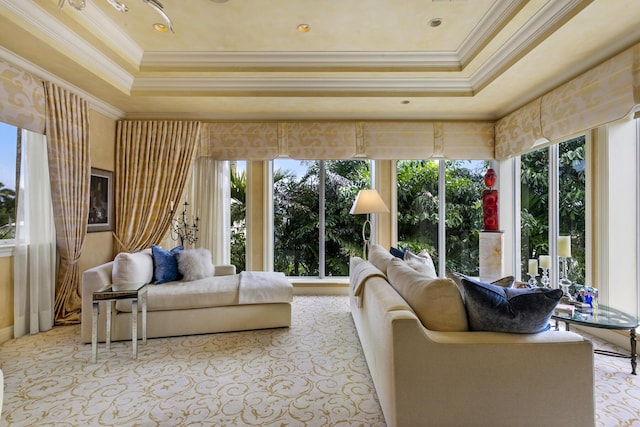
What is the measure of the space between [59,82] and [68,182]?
1056mm

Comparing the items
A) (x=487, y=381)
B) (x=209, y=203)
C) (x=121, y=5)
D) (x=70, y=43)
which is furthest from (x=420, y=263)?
(x=70, y=43)

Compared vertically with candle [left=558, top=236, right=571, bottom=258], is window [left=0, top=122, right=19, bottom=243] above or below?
above

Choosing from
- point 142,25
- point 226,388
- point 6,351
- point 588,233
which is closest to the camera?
point 226,388

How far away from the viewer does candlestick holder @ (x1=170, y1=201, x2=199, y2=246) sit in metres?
4.30

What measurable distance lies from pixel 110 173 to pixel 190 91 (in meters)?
1.61

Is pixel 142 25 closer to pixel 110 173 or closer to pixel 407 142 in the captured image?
pixel 110 173

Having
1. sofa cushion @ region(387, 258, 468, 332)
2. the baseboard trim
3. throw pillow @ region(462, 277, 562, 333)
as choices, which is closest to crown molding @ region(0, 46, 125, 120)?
the baseboard trim

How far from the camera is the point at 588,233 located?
3002 mm

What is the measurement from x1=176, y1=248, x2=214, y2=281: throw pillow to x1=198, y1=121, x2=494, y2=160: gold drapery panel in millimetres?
1625

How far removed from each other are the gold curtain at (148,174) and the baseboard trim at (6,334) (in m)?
1.37

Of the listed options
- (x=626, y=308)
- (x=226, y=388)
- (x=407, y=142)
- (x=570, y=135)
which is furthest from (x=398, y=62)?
(x=226, y=388)

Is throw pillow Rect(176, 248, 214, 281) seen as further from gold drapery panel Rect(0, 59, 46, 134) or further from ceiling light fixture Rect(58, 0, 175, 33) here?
ceiling light fixture Rect(58, 0, 175, 33)

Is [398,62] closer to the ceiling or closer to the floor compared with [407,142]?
closer to the ceiling

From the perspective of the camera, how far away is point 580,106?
2863 millimetres
